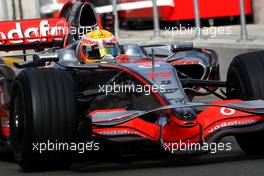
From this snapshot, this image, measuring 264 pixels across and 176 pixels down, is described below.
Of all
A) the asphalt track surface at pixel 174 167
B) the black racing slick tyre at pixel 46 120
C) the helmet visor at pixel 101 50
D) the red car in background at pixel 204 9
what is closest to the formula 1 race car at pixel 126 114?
the black racing slick tyre at pixel 46 120

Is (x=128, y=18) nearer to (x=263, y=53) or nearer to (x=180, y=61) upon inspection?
(x=180, y=61)

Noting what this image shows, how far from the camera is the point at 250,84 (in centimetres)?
891

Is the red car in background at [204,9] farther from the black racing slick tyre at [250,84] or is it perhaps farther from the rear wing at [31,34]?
the black racing slick tyre at [250,84]

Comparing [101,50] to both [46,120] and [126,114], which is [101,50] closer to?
[126,114]

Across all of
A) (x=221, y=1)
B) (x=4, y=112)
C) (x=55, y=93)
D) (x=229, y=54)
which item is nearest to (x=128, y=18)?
(x=221, y=1)

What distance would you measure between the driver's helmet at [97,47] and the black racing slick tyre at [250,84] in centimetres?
150

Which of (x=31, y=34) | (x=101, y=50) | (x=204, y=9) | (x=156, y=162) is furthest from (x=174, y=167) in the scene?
(x=204, y=9)

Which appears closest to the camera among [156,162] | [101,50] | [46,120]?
[46,120]

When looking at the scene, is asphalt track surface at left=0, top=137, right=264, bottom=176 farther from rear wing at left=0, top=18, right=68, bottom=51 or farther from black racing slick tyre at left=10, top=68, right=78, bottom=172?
rear wing at left=0, top=18, right=68, bottom=51

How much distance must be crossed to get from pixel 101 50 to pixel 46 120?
2.21 m

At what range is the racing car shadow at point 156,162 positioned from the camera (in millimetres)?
8461

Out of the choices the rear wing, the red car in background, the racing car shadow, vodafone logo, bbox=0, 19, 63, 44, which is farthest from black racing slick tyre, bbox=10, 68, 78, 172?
the red car in background

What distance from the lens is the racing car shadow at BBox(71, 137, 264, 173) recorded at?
8.46m

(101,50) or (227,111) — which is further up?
(101,50)
